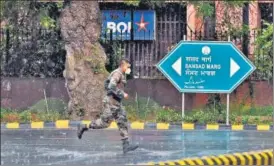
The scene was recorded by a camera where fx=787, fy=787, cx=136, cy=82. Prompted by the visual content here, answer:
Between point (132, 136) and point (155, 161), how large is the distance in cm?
368

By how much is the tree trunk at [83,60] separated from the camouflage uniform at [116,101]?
18.6 feet

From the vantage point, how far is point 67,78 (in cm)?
1738

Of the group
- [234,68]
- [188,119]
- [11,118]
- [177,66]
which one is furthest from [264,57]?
[11,118]

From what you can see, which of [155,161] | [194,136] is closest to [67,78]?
[194,136]

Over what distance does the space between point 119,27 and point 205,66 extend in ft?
14.2

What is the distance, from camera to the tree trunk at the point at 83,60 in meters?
17.2

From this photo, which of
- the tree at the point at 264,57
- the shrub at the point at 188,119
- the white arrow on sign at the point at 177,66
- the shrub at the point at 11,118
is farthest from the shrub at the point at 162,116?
the shrub at the point at 11,118

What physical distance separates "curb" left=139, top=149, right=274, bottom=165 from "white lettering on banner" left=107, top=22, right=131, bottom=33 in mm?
9122

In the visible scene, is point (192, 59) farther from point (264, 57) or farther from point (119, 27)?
point (119, 27)

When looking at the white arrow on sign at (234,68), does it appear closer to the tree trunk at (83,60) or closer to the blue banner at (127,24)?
the tree trunk at (83,60)

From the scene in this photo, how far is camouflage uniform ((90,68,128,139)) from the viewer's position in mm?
11070

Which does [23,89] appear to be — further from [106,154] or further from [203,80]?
[106,154]

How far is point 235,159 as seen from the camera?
10.6m

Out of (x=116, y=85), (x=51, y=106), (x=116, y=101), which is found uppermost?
(x=116, y=85)
